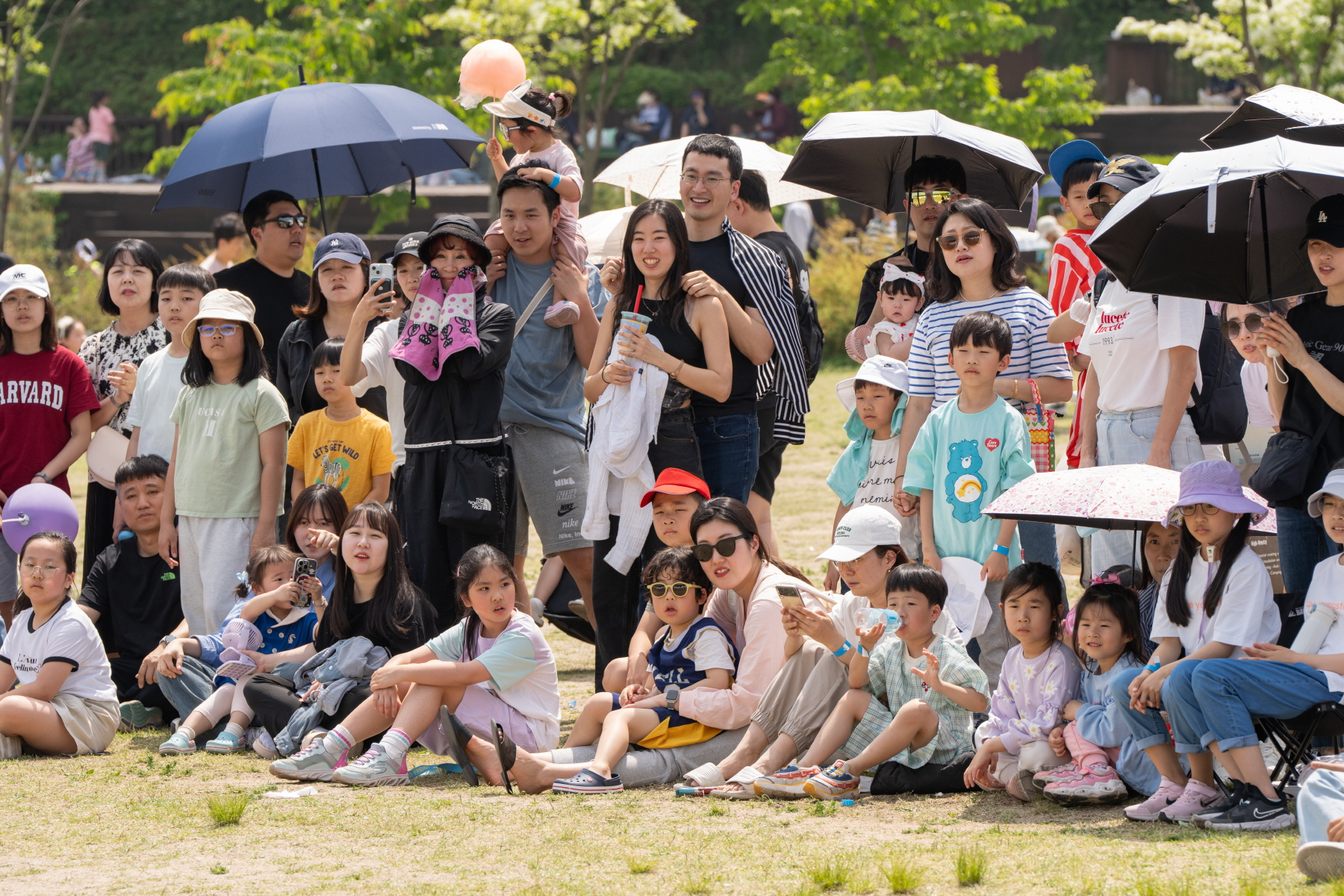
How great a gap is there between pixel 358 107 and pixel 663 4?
12.4 metres

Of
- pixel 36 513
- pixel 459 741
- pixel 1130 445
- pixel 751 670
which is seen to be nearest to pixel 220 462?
pixel 36 513

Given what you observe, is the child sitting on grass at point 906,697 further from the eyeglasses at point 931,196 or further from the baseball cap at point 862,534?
the eyeglasses at point 931,196

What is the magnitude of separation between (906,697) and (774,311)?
5.68 ft

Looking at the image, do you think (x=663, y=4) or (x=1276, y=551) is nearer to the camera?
(x=1276, y=551)

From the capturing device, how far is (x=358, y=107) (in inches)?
296

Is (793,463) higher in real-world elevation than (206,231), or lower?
lower

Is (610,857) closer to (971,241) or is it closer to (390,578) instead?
(390,578)

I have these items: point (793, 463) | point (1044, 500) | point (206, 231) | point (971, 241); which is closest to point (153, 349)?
point (971, 241)

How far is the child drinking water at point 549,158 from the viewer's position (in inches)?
260

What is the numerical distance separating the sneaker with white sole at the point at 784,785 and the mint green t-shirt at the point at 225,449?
2649 millimetres

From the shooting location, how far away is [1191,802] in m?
4.64

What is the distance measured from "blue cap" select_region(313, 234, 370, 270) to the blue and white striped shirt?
103 inches

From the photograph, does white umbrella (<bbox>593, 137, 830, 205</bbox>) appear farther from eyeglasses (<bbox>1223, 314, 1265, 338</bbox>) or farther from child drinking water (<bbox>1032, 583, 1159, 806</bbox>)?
child drinking water (<bbox>1032, 583, 1159, 806</bbox>)

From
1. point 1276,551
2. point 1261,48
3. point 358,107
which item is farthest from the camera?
point 1261,48
